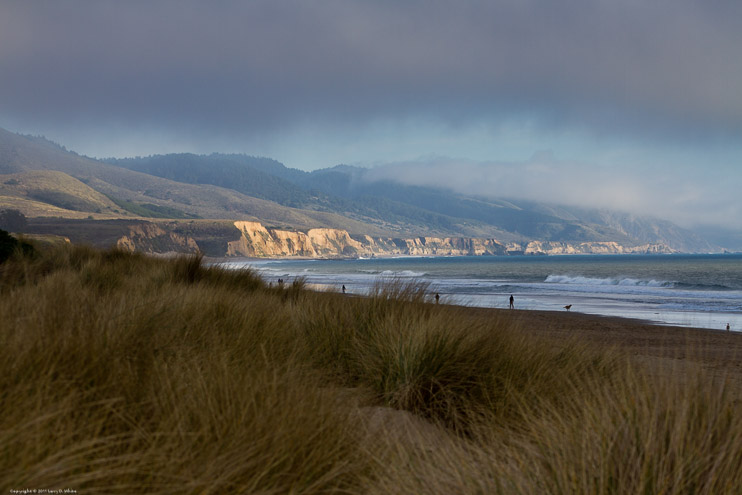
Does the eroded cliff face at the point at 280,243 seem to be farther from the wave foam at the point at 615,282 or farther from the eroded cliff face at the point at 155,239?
the wave foam at the point at 615,282

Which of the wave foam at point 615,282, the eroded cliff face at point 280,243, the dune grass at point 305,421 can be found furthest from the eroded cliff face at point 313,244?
Answer: the dune grass at point 305,421

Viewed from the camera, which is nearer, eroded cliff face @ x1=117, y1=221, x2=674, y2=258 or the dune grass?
the dune grass

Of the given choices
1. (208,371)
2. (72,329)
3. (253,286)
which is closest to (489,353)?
(208,371)

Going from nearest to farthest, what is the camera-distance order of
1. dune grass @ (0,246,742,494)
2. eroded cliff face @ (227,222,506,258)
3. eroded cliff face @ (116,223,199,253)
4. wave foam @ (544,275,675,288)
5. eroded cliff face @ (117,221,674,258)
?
dune grass @ (0,246,742,494) < wave foam @ (544,275,675,288) < eroded cliff face @ (116,223,199,253) < eroded cliff face @ (117,221,674,258) < eroded cliff face @ (227,222,506,258)

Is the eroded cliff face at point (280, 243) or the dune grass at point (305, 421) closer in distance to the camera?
the dune grass at point (305, 421)

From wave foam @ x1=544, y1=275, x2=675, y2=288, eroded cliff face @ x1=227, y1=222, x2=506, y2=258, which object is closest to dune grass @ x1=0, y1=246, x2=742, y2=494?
wave foam @ x1=544, y1=275, x2=675, y2=288

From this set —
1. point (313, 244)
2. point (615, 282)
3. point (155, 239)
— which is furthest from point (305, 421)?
point (313, 244)

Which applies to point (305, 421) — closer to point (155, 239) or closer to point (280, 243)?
point (155, 239)

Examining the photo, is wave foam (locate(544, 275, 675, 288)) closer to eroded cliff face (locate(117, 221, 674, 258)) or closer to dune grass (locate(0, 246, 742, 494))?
eroded cliff face (locate(117, 221, 674, 258))

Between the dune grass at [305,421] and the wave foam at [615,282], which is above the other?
the dune grass at [305,421]

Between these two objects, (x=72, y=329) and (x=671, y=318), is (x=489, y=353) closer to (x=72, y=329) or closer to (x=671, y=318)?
(x=72, y=329)

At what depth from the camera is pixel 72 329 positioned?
2574 mm

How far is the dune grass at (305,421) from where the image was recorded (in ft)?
5.77

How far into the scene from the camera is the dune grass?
176cm
